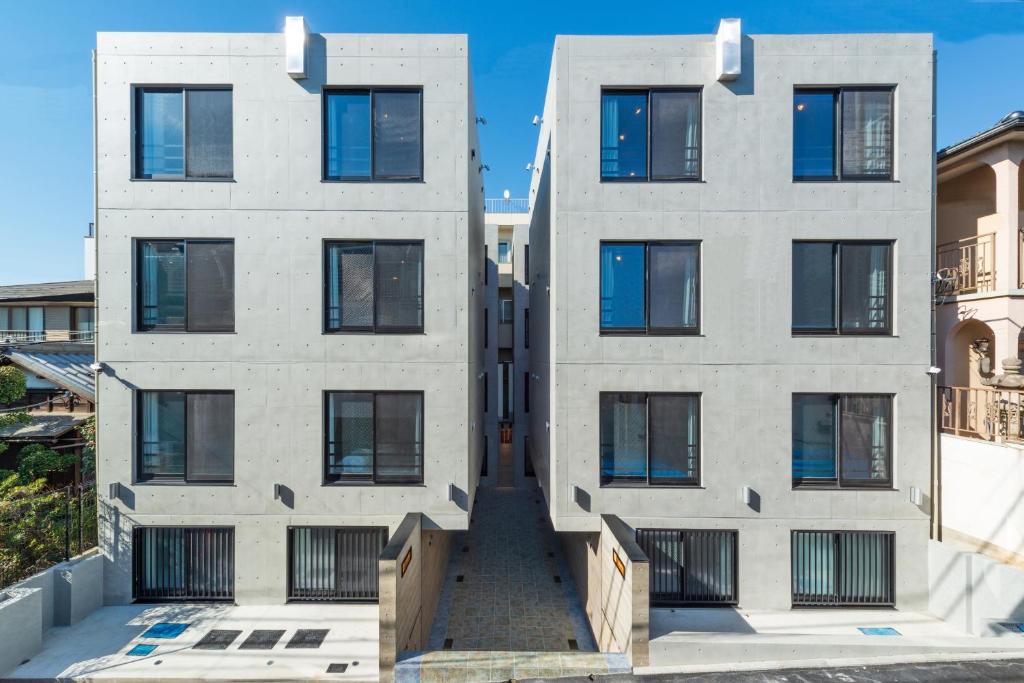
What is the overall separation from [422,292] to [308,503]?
13.1ft

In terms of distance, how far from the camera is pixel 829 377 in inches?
277

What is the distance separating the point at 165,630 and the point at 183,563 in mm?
1033

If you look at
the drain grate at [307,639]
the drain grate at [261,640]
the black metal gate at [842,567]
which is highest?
the black metal gate at [842,567]

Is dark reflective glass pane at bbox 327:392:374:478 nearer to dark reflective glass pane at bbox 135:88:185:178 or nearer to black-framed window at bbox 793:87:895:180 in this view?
dark reflective glass pane at bbox 135:88:185:178

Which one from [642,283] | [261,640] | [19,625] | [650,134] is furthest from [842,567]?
[19,625]

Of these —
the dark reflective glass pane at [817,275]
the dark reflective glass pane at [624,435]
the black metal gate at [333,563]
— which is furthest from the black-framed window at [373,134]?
the dark reflective glass pane at [817,275]

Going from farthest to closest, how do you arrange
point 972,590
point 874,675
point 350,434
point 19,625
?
point 350,434, point 972,590, point 19,625, point 874,675

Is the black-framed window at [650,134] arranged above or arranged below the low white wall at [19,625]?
above

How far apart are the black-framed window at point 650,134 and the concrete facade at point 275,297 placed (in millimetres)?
2388

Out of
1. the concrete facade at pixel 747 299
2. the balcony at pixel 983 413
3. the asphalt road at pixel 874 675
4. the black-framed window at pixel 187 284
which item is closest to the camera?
the asphalt road at pixel 874 675

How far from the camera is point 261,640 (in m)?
6.39

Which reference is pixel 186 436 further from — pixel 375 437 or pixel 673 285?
pixel 673 285

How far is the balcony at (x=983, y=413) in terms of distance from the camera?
21.8 feet

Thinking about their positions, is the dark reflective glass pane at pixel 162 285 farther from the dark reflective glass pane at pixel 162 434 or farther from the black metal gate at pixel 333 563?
the black metal gate at pixel 333 563
